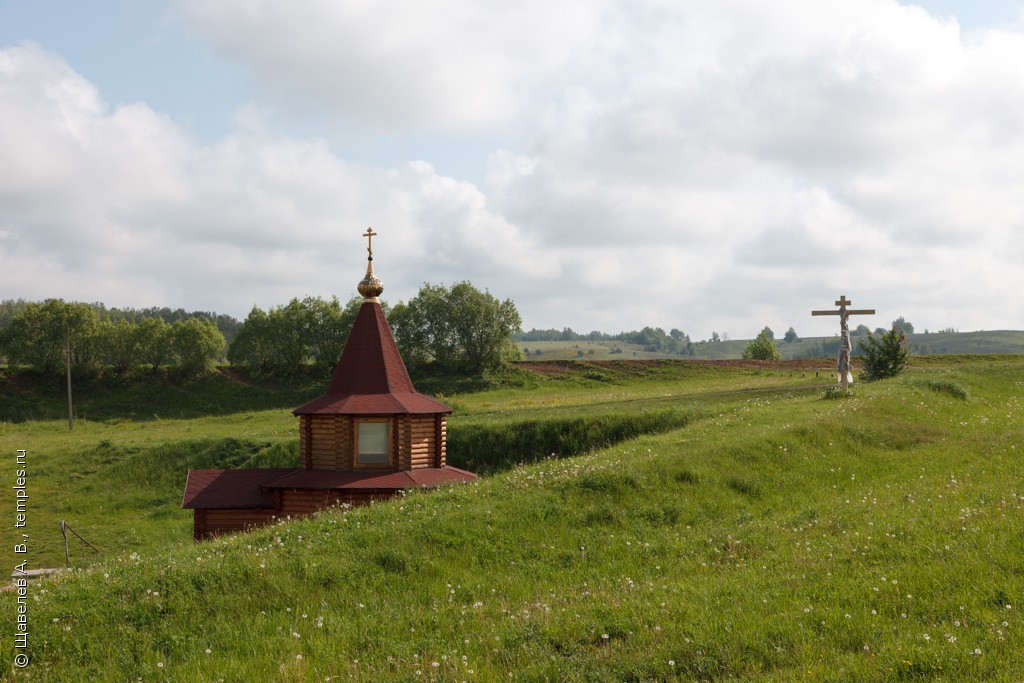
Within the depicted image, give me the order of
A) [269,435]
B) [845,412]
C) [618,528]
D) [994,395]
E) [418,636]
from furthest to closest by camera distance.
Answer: [269,435] → [994,395] → [845,412] → [618,528] → [418,636]

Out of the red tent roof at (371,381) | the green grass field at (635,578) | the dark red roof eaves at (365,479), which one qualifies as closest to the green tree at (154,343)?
the red tent roof at (371,381)

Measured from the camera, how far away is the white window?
23391 mm

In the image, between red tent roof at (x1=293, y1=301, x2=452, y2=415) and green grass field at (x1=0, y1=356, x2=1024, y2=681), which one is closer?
green grass field at (x1=0, y1=356, x2=1024, y2=681)

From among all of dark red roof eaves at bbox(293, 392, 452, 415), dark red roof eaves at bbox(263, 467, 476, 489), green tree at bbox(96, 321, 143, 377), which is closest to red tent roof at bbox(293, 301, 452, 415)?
dark red roof eaves at bbox(293, 392, 452, 415)

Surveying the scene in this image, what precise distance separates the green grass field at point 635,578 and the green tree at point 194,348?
57.3m

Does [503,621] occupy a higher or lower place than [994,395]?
lower

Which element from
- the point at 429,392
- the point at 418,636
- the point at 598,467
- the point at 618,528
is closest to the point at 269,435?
the point at 429,392

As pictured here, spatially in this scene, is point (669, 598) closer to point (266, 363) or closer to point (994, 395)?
point (994, 395)

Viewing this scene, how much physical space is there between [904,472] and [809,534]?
20.8 feet

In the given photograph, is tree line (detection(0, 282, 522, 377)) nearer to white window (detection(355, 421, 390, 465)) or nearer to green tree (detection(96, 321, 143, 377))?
green tree (detection(96, 321, 143, 377))

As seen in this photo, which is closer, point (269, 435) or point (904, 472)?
point (904, 472)

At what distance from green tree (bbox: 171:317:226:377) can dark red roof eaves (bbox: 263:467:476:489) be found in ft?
167

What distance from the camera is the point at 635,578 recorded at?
1187 cm

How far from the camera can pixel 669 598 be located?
10.1 m
